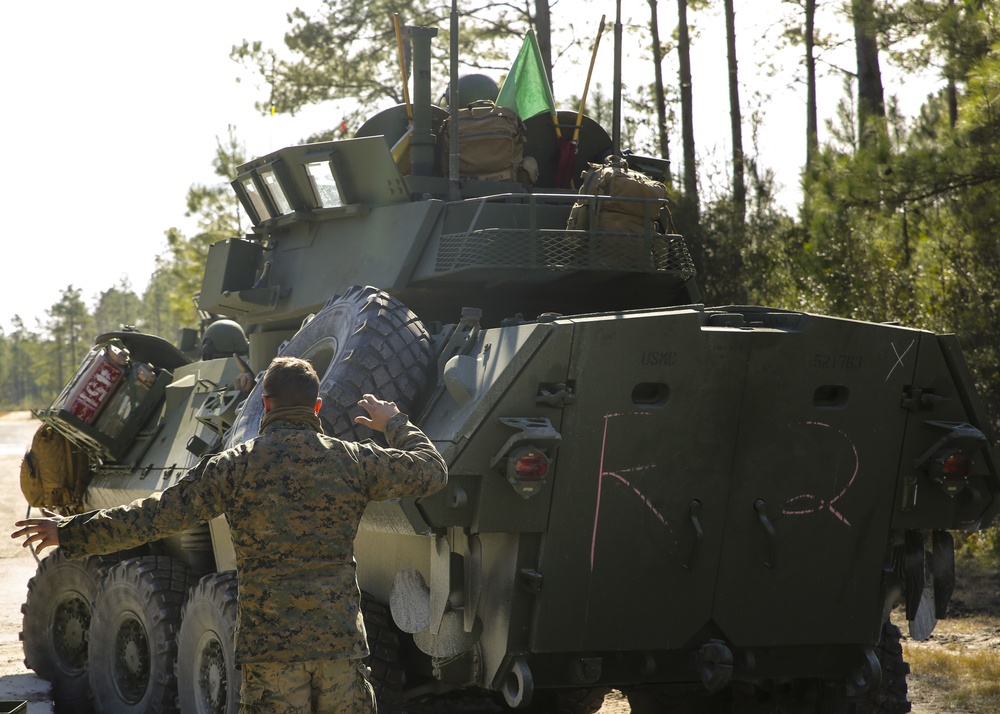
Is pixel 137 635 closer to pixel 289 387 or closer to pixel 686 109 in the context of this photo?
pixel 289 387

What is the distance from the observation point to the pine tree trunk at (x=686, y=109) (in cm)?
1724

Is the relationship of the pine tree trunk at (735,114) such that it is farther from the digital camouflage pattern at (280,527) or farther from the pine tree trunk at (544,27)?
the digital camouflage pattern at (280,527)

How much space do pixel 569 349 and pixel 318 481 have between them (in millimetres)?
1158

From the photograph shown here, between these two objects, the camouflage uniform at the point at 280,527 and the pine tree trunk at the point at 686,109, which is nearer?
the camouflage uniform at the point at 280,527

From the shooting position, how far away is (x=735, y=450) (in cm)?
500

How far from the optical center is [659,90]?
18.7m

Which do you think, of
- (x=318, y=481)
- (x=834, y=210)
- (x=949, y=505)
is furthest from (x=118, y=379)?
(x=834, y=210)

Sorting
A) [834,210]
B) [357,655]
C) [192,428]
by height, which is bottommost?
[357,655]

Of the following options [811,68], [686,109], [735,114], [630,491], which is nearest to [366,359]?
[630,491]

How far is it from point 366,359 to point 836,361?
191 centimetres

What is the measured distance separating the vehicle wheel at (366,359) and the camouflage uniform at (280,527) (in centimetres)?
92

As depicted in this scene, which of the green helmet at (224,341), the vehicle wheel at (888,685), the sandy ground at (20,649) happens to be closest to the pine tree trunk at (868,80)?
the sandy ground at (20,649)

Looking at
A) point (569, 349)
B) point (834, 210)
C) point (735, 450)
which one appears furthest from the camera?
point (834, 210)

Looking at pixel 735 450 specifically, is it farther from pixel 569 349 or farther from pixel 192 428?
pixel 192 428
